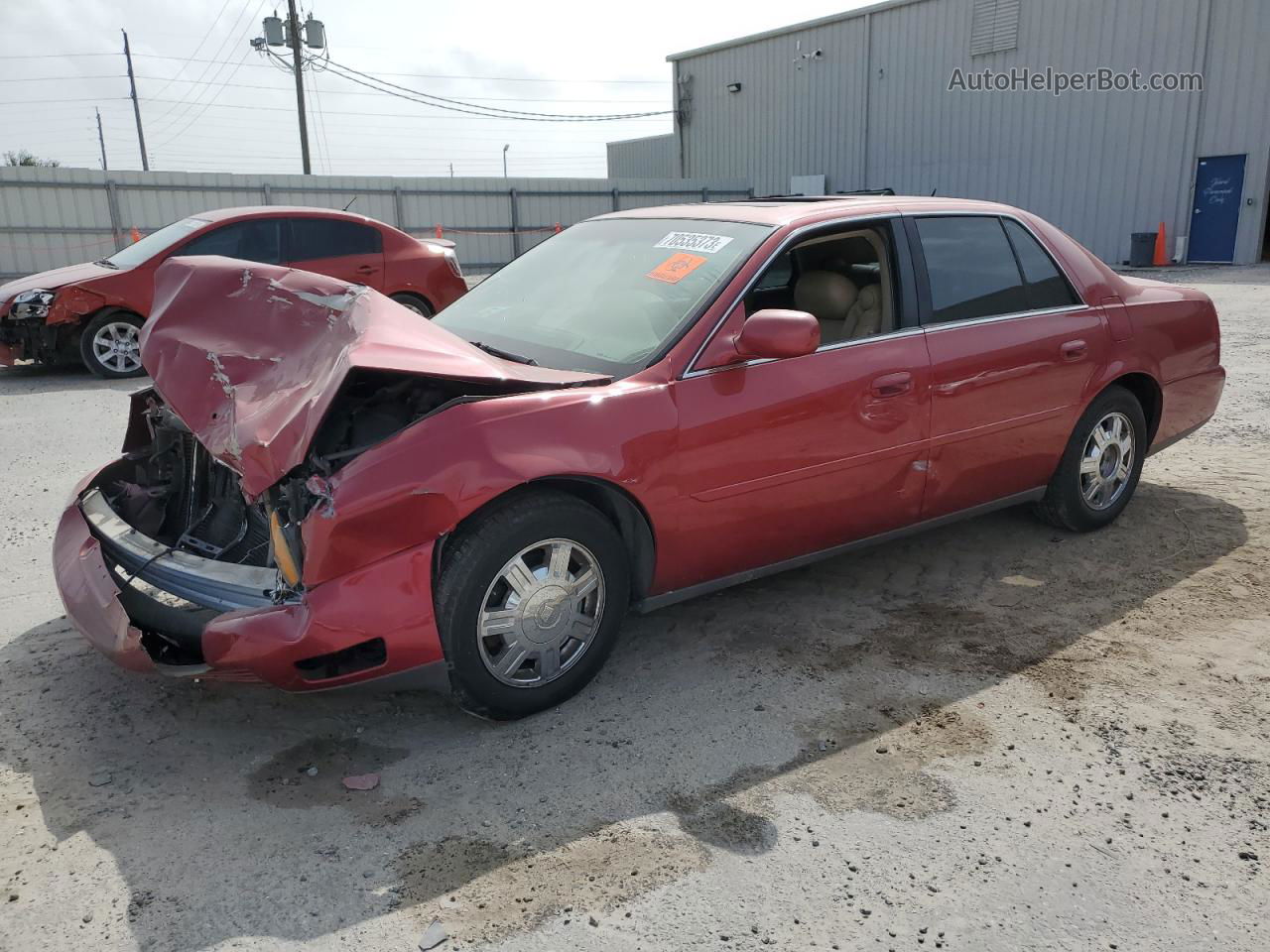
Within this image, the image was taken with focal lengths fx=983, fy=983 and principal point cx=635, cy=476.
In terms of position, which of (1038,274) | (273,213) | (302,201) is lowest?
(1038,274)

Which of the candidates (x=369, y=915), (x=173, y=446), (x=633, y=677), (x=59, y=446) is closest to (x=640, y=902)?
(x=369, y=915)

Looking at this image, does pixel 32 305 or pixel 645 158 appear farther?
pixel 645 158

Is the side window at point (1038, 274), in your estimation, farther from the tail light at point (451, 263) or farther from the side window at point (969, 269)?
the tail light at point (451, 263)

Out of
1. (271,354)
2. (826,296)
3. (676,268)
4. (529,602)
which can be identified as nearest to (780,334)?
(676,268)

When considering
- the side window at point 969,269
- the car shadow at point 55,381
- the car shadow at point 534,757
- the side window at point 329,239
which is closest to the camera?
the car shadow at point 534,757

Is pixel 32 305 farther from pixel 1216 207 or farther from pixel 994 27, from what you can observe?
pixel 994 27

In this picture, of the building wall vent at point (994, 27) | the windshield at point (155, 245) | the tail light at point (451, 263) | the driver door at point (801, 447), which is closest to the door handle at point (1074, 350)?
the driver door at point (801, 447)

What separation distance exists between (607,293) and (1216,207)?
816 inches

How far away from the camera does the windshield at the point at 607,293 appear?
3568mm

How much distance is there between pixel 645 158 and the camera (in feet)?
116

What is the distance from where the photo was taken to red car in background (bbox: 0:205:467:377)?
898cm

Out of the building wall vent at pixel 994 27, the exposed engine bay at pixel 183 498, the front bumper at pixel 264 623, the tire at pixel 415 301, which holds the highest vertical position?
the building wall vent at pixel 994 27

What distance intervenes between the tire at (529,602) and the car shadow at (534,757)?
15 centimetres

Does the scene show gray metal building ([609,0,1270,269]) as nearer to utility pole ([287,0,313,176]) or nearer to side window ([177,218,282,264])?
utility pole ([287,0,313,176])
